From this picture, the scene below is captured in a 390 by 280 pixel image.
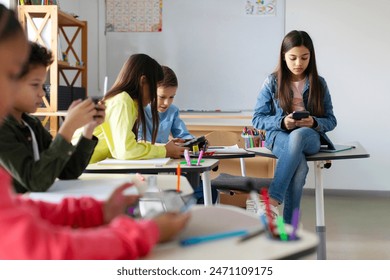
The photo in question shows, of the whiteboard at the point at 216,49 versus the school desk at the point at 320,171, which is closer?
the school desk at the point at 320,171

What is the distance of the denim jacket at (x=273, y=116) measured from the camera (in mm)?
2885

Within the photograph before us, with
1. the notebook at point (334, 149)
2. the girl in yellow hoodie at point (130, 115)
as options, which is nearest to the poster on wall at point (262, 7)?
the notebook at point (334, 149)

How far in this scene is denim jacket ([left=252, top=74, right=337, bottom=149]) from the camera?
2.88 meters

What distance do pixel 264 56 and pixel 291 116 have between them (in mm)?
2352

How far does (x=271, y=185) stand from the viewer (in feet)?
9.14

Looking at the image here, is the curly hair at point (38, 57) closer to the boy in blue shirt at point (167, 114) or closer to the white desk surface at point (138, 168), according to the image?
the white desk surface at point (138, 168)

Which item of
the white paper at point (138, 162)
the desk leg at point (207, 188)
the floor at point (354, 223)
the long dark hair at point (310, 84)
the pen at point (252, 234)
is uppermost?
the long dark hair at point (310, 84)

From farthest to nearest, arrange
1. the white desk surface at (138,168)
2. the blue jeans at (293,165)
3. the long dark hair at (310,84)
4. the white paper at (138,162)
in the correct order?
the long dark hair at (310,84) → the blue jeans at (293,165) → the white paper at (138,162) → the white desk surface at (138,168)

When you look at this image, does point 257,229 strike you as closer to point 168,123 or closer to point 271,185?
point 271,185

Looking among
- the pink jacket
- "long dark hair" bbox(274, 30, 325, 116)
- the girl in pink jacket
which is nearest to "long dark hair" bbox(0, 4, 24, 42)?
the girl in pink jacket

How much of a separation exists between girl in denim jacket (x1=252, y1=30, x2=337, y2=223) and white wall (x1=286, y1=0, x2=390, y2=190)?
2.04 m

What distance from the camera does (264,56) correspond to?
503cm

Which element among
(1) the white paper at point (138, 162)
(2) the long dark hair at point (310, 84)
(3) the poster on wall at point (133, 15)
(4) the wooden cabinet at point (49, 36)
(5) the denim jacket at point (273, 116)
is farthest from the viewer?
(3) the poster on wall at point (133, 15)
